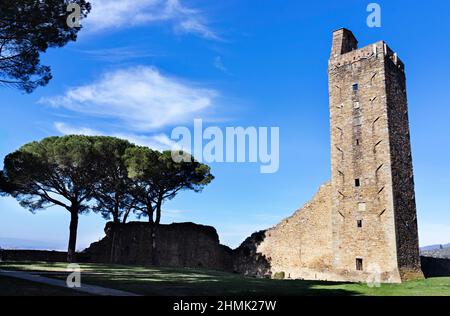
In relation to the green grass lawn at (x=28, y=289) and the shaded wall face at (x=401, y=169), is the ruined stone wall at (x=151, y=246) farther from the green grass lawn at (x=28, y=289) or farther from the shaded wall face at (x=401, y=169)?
the green grass lawn at (x=28, y=289)

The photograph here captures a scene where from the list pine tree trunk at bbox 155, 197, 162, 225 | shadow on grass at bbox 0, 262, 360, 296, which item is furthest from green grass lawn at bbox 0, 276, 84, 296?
pine tree trunk at bbox 155, 197, 162, 225

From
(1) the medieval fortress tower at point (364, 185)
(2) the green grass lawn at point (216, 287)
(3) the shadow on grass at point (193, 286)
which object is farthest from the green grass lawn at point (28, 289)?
(1) the medieval fortress tower at point (364, 185)

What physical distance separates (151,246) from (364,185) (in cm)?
1381

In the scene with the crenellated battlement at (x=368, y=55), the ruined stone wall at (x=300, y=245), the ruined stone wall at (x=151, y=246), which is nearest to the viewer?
the crenellated battlement at (x=368, y=55)

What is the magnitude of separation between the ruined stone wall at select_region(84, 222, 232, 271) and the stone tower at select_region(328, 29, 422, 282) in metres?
10.7

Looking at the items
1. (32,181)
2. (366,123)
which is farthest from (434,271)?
(32,181)

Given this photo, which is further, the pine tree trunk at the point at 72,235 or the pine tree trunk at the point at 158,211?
the pine tree trunk at the point at 158,211

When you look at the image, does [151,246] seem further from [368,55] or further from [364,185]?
[368,55]

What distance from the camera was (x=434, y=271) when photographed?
955 inches

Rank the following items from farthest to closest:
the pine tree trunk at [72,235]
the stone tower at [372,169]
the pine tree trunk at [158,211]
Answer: the pine tree trunk at [158,211] → the pine tree trunk at [72,235] → the stone tower at [372,169]

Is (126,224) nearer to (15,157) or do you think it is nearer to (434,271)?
(15,157)

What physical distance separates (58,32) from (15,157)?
12.2m

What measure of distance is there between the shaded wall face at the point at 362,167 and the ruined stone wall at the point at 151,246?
1075cm

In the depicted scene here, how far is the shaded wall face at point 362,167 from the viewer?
19531 mm
